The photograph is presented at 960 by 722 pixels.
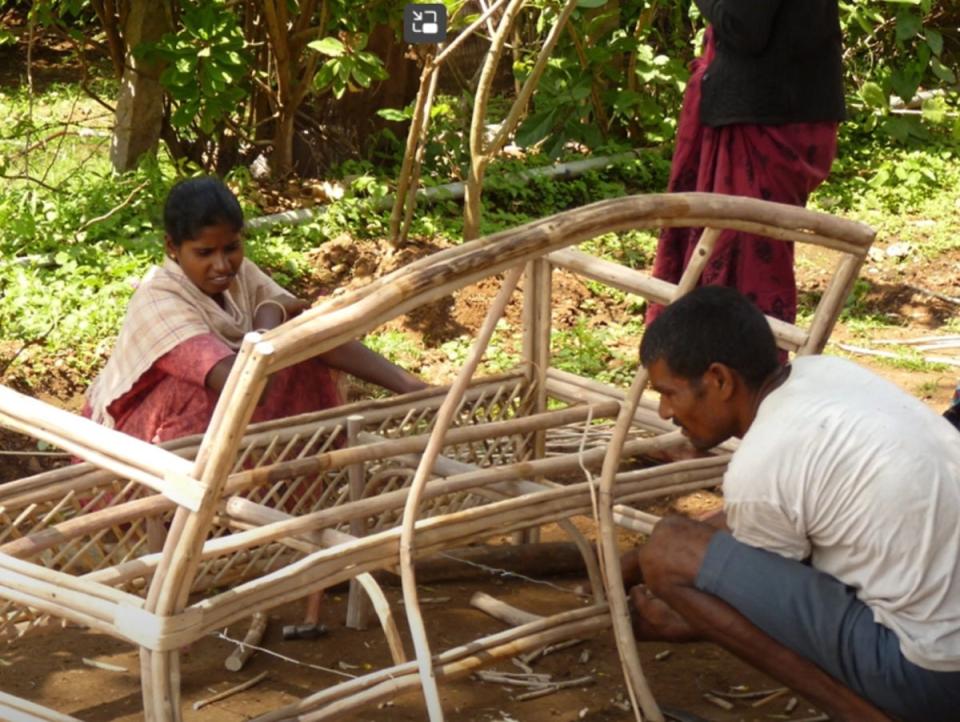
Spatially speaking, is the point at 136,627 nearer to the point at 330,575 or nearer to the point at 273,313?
the point at 330,575

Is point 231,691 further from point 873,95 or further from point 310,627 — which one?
point 873,95

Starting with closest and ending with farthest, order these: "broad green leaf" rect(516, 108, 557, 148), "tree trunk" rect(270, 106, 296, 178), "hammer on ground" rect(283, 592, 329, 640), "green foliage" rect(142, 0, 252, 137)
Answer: "hammer on ground" rect(283, 592, 329, 640) < "green foliage" rect(142, 0, 252, 137) < "tree trunk" rect(270, 106, 296, 178) < "broad green leaf" rect(516, 108, 557, 148)

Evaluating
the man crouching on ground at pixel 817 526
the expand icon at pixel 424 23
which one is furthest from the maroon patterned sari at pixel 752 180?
the man crouching on ground at pixel 817 526

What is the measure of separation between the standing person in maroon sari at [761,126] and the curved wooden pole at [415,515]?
1.76m

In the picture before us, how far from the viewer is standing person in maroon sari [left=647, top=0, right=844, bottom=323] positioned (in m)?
4.45

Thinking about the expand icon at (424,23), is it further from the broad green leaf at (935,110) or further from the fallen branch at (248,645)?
the broad green leaf at (935,110)

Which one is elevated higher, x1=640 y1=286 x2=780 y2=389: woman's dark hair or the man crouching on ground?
x1=640 y1=286 x2=780 y2=389: woman's dark hair

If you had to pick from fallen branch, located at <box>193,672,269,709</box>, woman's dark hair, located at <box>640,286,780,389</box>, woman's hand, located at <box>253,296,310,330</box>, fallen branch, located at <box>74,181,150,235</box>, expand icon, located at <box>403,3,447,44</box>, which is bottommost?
fallen branch, located at <box>193,672,269,709</box>

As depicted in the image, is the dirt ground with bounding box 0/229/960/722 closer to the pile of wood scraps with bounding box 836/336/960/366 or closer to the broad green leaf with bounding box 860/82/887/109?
the pile of wood scraps with bounding box 836/336/960/366

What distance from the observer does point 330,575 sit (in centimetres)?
272

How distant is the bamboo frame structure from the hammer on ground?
0.31ft

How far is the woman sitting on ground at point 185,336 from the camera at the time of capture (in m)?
3.63

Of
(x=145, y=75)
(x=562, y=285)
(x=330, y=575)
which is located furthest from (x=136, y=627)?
(x=145, y=75)

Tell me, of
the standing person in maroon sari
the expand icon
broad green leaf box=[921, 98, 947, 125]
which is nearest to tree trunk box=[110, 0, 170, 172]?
the expand icon
